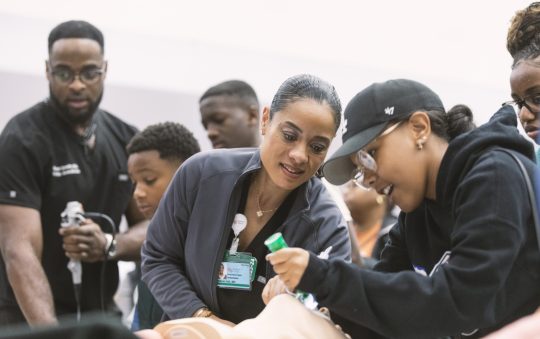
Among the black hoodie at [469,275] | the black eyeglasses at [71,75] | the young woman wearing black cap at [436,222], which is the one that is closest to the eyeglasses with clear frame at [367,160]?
the young woman wearing black cap at [436,222]

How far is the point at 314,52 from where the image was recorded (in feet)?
17.0

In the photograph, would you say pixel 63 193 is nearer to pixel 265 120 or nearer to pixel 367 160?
pixel 265 120

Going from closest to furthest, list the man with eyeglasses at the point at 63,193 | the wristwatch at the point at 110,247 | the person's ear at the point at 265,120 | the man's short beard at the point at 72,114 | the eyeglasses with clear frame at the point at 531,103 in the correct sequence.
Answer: the eyeglasses with clear frame at the point at 531,103 < the person's ear at the point at 265,120 < the man with eyeglasses at the point at 63,193 < the wristwatch at the point at 110,247 < the man's short beard at the point at 72,114

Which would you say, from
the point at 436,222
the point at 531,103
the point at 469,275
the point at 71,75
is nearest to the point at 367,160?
the point at 436,222

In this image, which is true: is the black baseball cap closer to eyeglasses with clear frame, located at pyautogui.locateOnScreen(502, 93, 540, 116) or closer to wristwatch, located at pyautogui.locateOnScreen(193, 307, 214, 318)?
eyeglasses with clear frame, located at pyautogui.locateOnScreen(502, 93, 540, 116)

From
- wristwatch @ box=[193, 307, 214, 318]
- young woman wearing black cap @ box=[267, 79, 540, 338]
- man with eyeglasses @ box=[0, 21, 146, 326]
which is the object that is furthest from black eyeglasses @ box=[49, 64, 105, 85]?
young woman wearing black cap @ box=[267, 79, 540, 338]

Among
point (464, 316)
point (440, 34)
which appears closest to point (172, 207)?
point (464, 316)

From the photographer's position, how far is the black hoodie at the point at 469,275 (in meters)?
1.66

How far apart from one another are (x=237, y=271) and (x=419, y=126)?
72 centimetres

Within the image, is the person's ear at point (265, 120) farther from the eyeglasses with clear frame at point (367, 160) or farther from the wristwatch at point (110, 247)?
the wristwatch at point (110, 247)

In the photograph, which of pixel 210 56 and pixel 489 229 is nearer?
pixel 489 229

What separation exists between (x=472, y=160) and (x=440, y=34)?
11.8ft

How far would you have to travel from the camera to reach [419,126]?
1.91 m

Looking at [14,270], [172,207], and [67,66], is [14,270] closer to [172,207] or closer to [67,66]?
[67,66]
